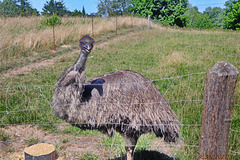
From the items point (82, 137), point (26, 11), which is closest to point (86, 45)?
point (82, 137)

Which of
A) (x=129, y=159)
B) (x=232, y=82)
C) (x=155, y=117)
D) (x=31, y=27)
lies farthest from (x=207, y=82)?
(x=31, y=27)

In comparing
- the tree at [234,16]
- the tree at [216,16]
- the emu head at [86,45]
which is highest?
the tree at [216,16]

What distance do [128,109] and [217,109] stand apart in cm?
97

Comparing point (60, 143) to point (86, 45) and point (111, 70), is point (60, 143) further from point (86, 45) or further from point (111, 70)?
point (111, 70)

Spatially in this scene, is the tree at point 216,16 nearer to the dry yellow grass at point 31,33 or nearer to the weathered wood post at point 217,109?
the dry yellow grass at point 31,33

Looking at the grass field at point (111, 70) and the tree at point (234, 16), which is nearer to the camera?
the grass field at point (111, 70)

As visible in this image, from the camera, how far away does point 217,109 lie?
1.95 meters

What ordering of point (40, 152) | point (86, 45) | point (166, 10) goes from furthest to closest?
point (166, 10), point (40, 152), point (86, 45)

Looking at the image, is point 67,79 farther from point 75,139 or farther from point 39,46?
point 39,46

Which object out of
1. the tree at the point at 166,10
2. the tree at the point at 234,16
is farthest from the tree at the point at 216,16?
the tree at the point at 166,10

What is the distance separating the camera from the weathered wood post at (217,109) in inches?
74.8

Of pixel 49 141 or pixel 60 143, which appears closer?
pixel 60 143

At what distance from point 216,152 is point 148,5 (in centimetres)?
3176

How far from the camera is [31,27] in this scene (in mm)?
11570
